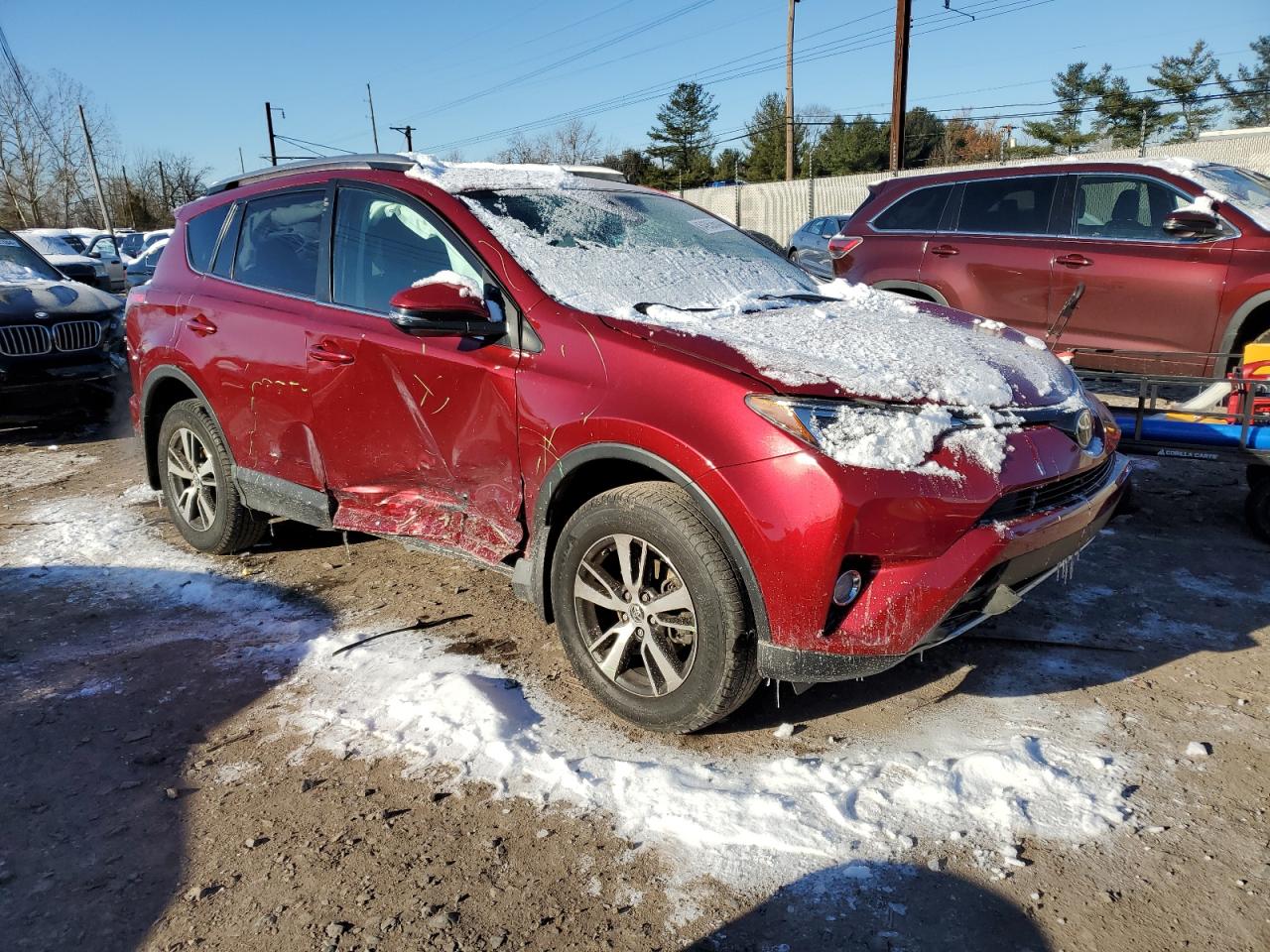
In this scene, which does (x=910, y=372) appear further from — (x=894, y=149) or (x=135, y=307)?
(x=894, y=149)

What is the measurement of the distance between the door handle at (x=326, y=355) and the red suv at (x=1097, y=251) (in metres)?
4.52

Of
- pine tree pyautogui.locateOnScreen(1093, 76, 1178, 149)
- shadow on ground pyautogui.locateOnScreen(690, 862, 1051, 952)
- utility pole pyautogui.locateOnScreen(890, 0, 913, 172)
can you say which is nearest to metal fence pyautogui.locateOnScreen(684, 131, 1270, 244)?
utility pole pyautogui.locateOnScreen(890, 0, 913, 172)

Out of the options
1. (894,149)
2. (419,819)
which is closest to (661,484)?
(419,819)

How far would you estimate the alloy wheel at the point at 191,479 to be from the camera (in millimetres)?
4938

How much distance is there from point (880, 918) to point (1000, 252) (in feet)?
19.9

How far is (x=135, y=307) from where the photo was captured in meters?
5.19

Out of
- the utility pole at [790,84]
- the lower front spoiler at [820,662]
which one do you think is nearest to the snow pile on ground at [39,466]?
the lower front spoiler at [820,662]

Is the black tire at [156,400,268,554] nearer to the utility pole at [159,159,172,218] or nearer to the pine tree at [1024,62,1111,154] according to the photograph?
the pine tree at [1024,62,1111,154]

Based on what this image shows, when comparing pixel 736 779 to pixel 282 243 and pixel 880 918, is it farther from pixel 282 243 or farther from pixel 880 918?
pixel 282 243

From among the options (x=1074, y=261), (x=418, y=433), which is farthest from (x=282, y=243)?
(x=1074, y=261)

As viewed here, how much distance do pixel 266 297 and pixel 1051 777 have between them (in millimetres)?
3702

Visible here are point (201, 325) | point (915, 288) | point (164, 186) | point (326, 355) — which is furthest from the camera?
point (164, 186)

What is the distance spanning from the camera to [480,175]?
13.0 ft

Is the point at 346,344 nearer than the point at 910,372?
No
